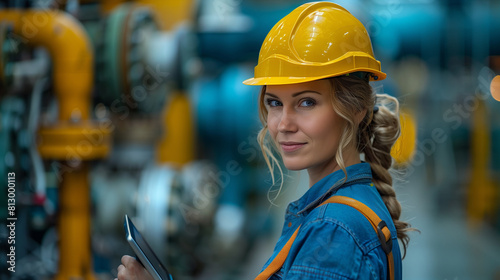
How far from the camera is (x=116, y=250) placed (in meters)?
2.44

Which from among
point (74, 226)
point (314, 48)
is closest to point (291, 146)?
point (314, 48)

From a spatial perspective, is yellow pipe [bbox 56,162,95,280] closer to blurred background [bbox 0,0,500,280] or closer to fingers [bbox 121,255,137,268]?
blurred background [bbox 0,0,500,280]

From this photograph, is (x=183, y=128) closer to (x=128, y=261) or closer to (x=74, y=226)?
(x=74, y=226)

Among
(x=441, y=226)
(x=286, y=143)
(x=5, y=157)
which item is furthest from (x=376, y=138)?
(x=441, y=226)

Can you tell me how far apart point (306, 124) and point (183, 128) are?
1954 mm

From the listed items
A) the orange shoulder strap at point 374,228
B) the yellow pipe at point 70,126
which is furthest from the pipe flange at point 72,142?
the orange shoulder strap at point 374,228

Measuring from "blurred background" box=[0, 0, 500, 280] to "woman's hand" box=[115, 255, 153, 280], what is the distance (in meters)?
0.90

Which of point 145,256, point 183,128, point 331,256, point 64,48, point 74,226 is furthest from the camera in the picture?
point 183,128

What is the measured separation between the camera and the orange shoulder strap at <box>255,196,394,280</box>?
0.83m

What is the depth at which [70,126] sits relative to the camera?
215cm

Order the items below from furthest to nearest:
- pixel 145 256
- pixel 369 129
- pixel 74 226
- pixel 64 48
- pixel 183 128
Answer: pixel 183 128 → pixel 74 226 → pixel 64 48 → pixel 369 129 → pixel 145 256

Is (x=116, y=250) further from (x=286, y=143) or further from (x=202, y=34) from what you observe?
(x=286, y=143)


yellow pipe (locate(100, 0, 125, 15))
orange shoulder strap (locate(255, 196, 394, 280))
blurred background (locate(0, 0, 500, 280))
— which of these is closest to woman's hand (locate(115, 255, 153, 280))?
orange shoulder strap (locate(255, 196, 394, 280))

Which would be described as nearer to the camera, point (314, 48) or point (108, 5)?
point (314, 48)
